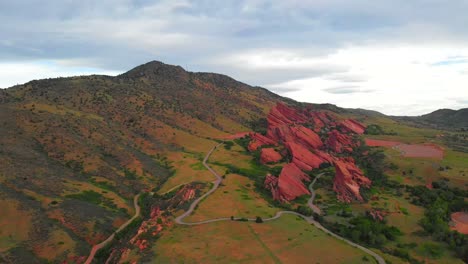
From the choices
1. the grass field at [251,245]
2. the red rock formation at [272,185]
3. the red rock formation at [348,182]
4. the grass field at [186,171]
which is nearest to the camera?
the grass field at [251,245]

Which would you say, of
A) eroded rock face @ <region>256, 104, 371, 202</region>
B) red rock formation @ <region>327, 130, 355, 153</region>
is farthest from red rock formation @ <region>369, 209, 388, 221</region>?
red rock formation @ <region>327, 130, 355, 153</region>

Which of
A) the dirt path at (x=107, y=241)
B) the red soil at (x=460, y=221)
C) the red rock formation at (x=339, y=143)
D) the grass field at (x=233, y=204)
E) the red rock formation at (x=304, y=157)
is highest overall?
the red rock formation at (x=339, y=143)

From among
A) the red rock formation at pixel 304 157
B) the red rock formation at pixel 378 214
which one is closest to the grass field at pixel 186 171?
the red rock formation at pixel 304 157

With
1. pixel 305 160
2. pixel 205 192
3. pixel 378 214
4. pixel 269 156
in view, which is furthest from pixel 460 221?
pixel 269 156

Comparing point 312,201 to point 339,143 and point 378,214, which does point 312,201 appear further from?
point 339,143

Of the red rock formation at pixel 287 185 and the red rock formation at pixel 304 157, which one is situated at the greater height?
the red rock formation at pixel 304 157

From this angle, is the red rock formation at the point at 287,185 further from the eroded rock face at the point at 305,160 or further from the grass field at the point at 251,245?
the grass field at the point at 251,245

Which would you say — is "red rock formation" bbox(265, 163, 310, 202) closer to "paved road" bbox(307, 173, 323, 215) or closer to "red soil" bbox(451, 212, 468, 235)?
"paved road" bbox(307, 173, 323, 215)

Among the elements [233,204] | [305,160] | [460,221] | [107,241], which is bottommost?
[107,241]
